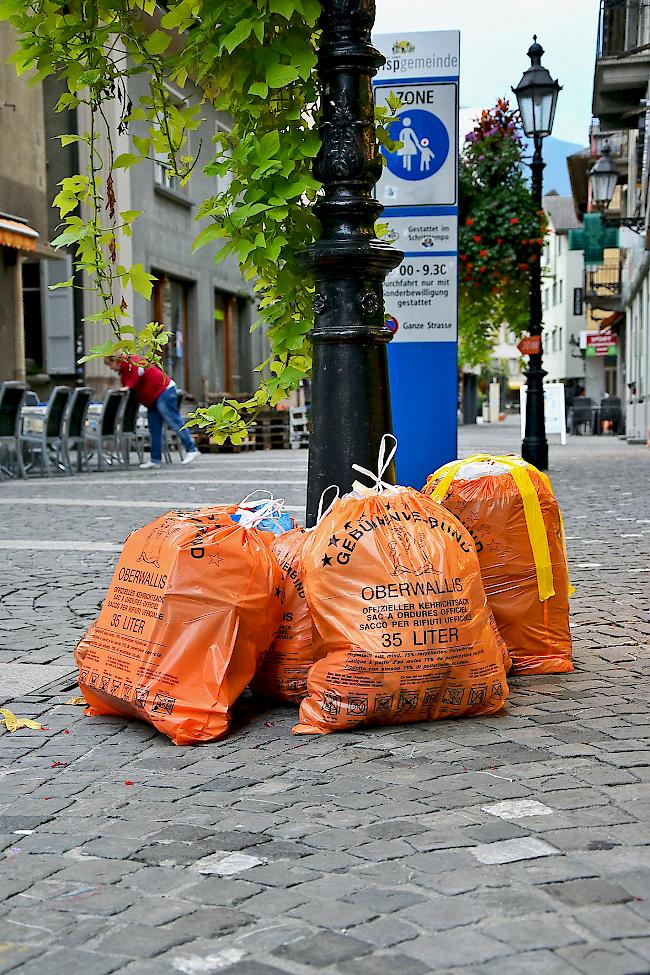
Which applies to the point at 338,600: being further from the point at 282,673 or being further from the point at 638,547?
the point at 638,547

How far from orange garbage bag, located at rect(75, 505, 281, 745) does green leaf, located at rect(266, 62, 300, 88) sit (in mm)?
1431

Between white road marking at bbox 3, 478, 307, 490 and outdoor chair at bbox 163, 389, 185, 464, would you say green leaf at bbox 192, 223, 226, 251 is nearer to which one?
white road marking at bbox 3, 478, 307, 490

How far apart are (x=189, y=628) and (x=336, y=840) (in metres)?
1.08

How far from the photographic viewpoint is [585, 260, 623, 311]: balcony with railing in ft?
150

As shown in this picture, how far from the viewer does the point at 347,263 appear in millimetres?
4195

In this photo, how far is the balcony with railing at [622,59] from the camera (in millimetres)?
24188

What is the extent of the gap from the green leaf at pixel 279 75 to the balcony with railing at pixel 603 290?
41.6 metres

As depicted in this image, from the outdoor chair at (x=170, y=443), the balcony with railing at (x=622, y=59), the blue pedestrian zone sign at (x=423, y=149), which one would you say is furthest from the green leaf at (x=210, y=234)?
the balcony with railing at (x=622, y=59)

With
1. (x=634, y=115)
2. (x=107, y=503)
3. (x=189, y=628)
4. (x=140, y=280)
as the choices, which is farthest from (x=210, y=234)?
(x=634, y=115)

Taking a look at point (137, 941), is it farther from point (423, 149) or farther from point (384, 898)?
point (423, 149)

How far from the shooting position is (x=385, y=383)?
4352 mm

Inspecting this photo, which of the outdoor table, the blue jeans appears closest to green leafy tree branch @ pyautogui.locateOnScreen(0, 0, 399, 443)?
the outdoor table

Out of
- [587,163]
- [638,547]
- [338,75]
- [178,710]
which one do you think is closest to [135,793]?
[178,710]

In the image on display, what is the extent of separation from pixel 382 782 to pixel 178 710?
2.44ft
